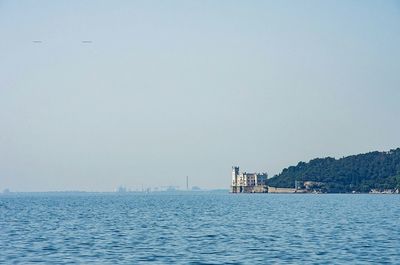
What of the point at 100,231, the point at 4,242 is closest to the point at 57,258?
the point at 4,242

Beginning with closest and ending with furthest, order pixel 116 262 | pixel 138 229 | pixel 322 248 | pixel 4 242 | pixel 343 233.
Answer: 1. pixel 116 262
2. pixel 322 248
3. pixel 4 242
4. pixel 343 233
5. pixel 138 229

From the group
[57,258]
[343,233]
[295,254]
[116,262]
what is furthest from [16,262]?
[343,233]

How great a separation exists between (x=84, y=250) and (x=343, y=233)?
79.6 ft

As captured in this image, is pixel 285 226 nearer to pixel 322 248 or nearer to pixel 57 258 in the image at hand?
pixel 322 248

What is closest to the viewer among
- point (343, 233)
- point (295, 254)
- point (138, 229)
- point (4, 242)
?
point (295, 254)

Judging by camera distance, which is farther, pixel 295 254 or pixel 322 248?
pixel 322 248

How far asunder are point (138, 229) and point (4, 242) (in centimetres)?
1614

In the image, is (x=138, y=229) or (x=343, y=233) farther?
(x=138, y=229)

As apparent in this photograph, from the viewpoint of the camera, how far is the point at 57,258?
4553cm

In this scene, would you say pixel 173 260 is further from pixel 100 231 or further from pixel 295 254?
pixel 100 231

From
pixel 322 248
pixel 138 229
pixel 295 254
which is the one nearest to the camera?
pixel 295 254

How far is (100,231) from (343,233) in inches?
863

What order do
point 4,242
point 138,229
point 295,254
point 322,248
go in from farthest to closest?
point 138,229 < point 4,242 < point 322,248 < point 295,254

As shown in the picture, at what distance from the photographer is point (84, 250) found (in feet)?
164
